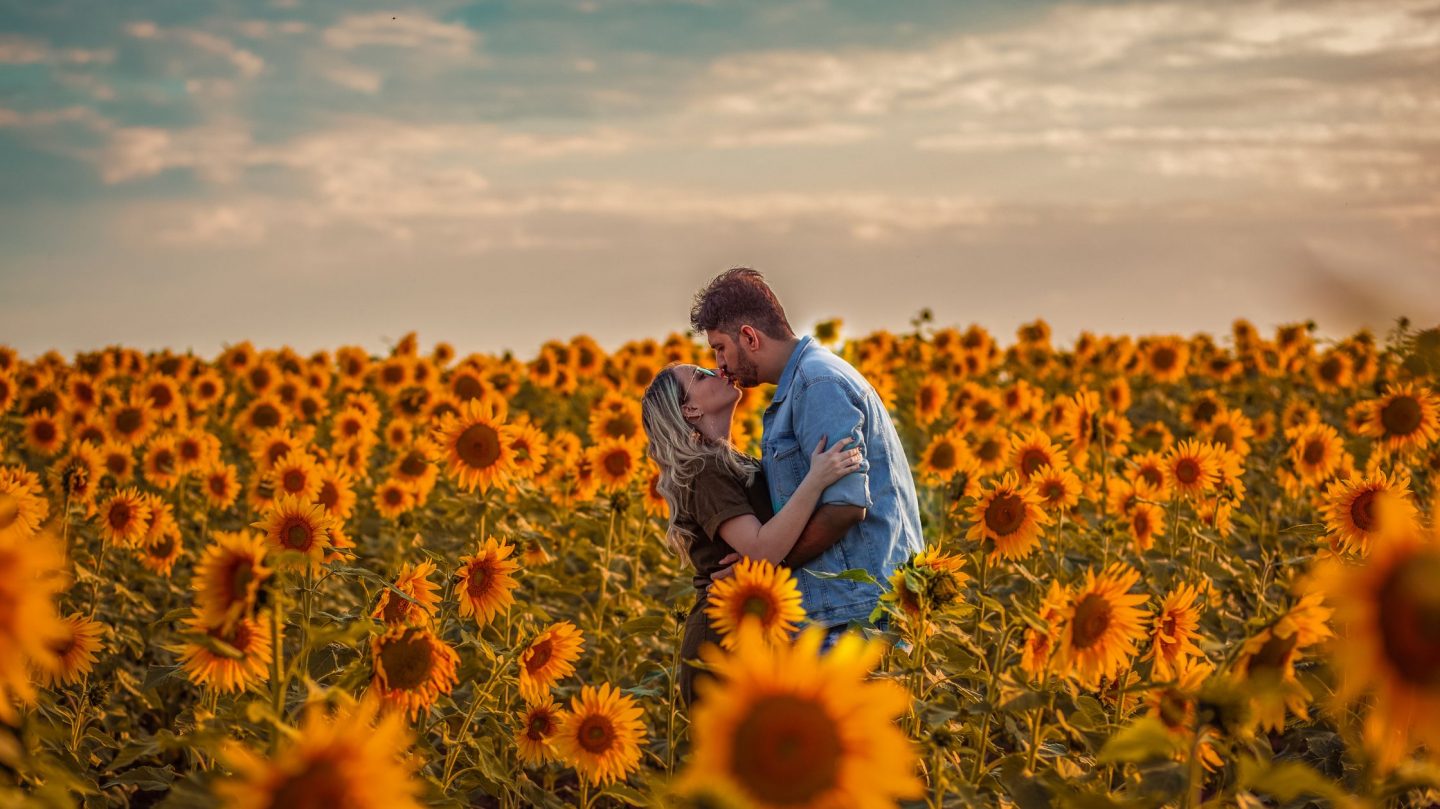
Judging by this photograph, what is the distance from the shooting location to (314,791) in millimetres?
1968

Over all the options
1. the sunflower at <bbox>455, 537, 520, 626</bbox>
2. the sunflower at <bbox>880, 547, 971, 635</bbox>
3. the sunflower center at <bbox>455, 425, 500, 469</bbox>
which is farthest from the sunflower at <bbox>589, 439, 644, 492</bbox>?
the sunflower at <bbox>880, 547, 971, 635</bbox>

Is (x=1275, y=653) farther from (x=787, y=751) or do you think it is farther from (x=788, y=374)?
(x=788, y=374)

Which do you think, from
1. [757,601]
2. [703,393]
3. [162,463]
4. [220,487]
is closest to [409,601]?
[757,601]

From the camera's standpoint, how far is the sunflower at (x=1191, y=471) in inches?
255

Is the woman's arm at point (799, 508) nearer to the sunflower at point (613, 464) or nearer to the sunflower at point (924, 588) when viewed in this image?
the sunflower at point (924, 588)

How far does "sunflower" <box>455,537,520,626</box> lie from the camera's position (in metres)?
4.43

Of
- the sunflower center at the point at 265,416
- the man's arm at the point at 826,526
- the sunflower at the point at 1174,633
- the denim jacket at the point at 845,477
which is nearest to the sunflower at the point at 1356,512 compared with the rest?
the sunflower at the point at 1174,633

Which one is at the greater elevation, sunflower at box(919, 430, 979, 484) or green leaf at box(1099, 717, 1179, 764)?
green leaf at box(1099, 717, 1179, 764)

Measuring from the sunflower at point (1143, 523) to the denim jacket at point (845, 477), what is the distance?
2.41 metres

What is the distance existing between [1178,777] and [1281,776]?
1.53 ft

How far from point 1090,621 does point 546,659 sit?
6.49 ft

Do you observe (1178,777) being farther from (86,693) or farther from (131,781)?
(86,693)

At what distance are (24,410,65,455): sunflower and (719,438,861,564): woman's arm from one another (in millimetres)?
7323

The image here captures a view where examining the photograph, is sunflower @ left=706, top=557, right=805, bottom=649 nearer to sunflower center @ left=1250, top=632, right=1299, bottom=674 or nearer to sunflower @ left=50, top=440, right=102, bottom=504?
sunflower center @ left=1250, top=632, right=1299, bottom=674
